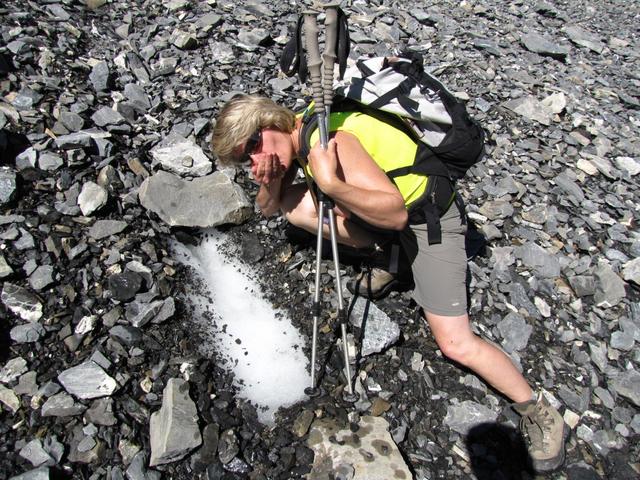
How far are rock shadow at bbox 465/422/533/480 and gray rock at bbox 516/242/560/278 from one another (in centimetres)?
199

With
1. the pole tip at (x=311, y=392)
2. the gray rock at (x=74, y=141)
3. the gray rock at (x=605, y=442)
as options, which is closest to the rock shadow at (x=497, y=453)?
the gray rock at (x=605, y=442)

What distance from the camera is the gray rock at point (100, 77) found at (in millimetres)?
6711

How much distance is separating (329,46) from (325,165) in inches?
33.1

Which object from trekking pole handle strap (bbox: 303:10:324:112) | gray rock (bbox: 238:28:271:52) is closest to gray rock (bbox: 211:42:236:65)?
gray rock (bbox: 238:28:271:52)

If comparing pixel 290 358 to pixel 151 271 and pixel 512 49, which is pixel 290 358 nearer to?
pixel 151 271

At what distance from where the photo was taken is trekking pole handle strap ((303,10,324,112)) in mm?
3523

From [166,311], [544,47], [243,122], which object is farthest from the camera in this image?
[544,47]

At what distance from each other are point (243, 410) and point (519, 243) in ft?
12.0

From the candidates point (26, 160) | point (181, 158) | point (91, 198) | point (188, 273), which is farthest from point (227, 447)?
point (26, 160)

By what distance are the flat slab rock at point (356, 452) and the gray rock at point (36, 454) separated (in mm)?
1852

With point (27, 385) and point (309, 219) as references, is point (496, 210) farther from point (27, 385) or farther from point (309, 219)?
point (27, 385)

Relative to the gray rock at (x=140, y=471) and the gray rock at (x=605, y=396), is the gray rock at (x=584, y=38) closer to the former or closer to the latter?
the gray rock at (x=605, y=396)

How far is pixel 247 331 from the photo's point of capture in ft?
16.0

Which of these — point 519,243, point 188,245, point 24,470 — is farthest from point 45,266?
point 519,243
